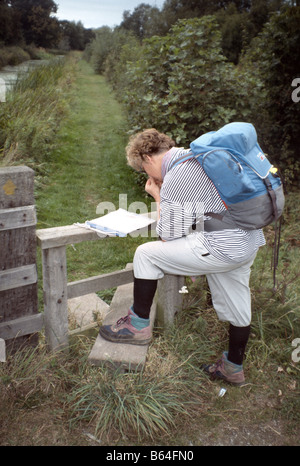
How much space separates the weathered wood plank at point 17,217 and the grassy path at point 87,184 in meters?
2.01

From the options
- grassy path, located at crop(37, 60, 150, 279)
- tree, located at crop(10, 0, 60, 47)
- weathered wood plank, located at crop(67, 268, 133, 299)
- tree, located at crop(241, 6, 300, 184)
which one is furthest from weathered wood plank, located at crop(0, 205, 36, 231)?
tree, located at crop(10, 0, 60, 47)

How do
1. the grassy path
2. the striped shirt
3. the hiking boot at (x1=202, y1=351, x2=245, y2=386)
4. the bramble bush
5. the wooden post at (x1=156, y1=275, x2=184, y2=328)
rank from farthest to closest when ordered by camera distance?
the bramble bush < the grassy path < the wooden post at (x1=156, y1=275, x2=184, y2=328) < the hiking boot at (x1=202, y1=351, x2=245, y2=386) < the striped shirt

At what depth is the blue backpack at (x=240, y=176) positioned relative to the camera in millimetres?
2338

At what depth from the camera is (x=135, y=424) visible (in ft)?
8.16

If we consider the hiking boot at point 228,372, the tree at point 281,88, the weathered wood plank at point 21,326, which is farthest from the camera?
the tree at point 281,88

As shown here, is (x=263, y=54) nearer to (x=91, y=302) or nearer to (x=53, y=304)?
(x=91, y=302)

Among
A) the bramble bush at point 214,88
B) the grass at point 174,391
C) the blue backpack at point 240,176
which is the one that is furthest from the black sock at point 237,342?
the bramble bush at point 214,88

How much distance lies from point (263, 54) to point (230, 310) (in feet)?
18.5

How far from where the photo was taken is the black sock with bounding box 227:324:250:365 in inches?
112

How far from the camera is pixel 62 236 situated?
8.95 feet

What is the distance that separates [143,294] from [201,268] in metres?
0.43

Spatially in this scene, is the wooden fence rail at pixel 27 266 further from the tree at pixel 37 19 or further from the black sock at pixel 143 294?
the tree at pixel 37 19

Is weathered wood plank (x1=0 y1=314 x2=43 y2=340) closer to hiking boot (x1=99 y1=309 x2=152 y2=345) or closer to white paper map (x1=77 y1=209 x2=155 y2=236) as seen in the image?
hiking boot (x1=99 y1=309 x2=152 y2=345)

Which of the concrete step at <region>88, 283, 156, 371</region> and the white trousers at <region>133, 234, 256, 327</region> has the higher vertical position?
the white trousers at <region>133, 234, 256, 327</region>
